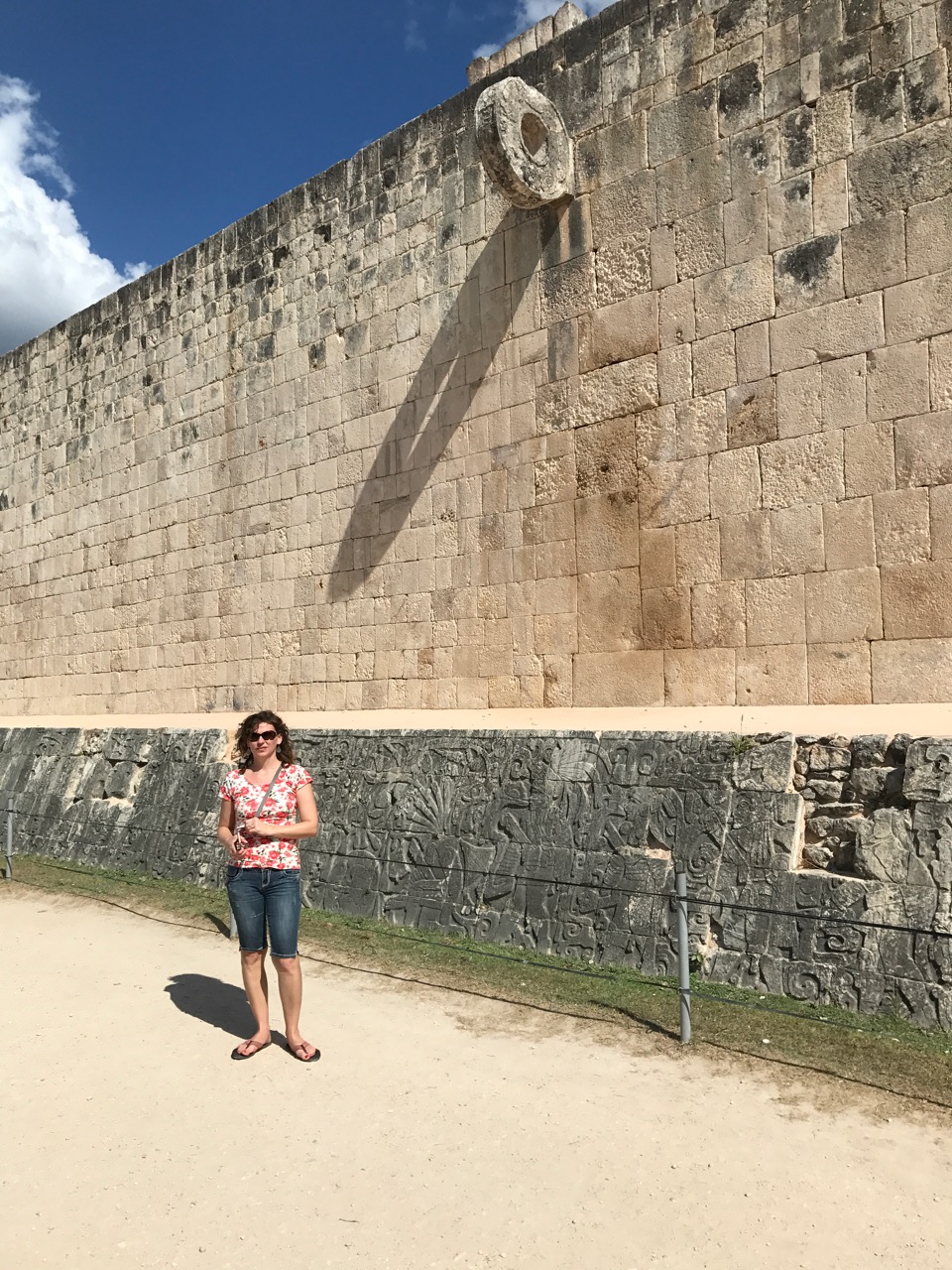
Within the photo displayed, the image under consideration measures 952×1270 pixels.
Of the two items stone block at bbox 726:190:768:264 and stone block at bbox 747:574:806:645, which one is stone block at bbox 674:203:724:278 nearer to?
stone block at bbox 726:190:768:264

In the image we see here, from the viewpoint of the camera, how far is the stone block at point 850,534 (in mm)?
6438

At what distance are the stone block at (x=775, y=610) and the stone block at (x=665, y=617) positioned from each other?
52 cm

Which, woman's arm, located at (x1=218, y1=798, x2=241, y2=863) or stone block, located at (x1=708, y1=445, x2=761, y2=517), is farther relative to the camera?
stone block, located at (x1=708, y1=445, x2=761, y2=517)

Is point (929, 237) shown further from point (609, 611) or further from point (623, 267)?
point (609, 611)

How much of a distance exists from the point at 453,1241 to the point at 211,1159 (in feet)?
3.25

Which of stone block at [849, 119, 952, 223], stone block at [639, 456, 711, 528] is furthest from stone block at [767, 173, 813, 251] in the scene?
stone block at [639, 456, 711, 528]

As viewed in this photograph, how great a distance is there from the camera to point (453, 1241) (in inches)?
112

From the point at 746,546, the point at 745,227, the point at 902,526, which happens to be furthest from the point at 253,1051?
the point at 745,227

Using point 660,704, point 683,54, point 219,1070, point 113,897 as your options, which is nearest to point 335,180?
point 683,54

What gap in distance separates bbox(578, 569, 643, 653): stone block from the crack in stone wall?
5.53ft

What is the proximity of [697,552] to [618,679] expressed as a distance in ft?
3.76

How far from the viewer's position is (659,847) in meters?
5.34

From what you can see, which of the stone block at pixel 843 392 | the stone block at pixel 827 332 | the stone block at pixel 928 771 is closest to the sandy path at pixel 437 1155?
the stone block at pixel 928 771

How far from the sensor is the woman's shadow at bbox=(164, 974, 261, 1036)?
4.82m
